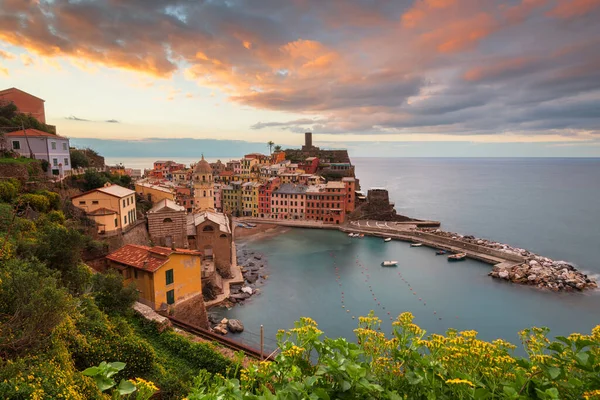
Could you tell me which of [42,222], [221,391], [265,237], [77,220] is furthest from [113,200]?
[265,237]

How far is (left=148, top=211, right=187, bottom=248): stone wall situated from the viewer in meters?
27.0

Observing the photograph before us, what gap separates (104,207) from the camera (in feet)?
75.2

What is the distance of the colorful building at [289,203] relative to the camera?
59.9 meters

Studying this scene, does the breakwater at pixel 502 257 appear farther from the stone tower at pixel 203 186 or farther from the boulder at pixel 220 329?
the boulder at pixel 220 329

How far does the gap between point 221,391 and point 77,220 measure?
2210cm

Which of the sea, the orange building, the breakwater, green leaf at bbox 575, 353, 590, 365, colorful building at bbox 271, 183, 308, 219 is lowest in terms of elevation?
the sea

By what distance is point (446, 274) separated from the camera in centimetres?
3694

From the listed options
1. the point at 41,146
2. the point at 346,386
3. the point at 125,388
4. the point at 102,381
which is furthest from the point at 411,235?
the point at 102,381

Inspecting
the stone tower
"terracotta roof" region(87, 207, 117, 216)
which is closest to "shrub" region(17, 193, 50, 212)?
"terracotta roof" region(87, 207, 117, 216)

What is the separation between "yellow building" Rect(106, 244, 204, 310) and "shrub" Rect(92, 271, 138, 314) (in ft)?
14.0

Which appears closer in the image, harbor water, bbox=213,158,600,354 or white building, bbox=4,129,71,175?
white building, bbox=4,129,71,175

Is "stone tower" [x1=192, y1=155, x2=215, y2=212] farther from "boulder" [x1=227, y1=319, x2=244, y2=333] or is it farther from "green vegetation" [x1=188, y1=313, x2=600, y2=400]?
"green vegetation" [x1=188, y1=313, x2=600, y2=400]

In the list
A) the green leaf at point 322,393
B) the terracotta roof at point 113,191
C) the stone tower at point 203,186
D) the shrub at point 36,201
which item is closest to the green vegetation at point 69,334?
the green leaf at point 322,393

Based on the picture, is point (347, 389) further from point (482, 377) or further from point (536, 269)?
point (536, 269)
